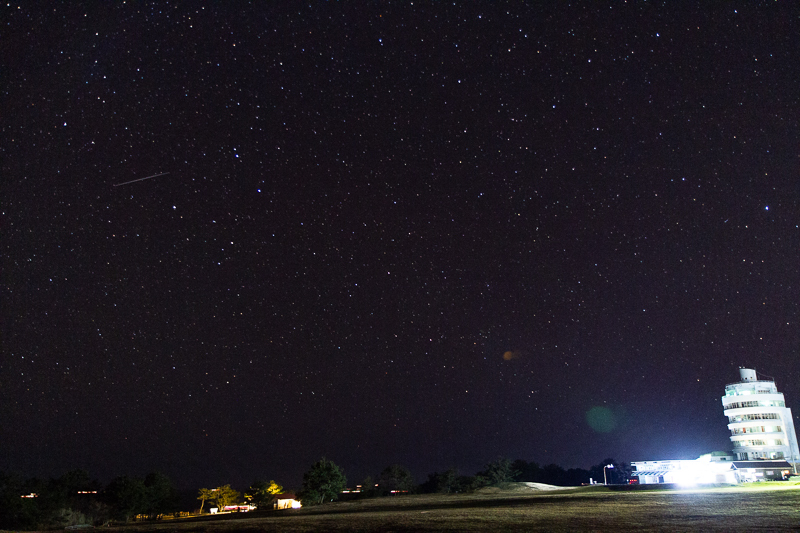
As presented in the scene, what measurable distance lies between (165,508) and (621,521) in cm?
7964

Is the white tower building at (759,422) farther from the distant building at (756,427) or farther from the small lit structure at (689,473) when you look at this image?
the small lit structure at (689,473)

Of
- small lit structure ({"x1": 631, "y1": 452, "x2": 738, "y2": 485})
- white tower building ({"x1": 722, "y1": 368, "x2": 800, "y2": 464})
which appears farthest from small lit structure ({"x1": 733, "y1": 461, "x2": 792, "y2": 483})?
white tower building ({"x1": 722, "y1": 368, "x2": 800, "y2": 464})

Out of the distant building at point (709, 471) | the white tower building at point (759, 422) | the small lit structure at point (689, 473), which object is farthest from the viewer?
the white tower building at point (759, 422)

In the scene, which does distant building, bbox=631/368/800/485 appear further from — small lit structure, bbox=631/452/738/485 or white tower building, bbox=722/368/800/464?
small lit structure, bbox=631/452/738/485

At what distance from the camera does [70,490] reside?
7938 cm

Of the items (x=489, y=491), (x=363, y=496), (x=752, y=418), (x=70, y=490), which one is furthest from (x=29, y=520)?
(x=752, y=418)

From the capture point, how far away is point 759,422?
85.9 meters

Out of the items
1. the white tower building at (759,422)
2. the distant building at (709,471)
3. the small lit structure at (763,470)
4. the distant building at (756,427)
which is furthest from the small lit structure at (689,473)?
the white tower building at (759,422)

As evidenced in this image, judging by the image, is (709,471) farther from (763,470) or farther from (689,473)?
(763,470)

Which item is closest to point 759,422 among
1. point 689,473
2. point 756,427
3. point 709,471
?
point 756,427

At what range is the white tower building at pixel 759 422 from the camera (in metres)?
84.1

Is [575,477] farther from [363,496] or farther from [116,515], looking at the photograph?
[116,515]

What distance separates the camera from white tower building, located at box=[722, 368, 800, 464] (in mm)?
84125

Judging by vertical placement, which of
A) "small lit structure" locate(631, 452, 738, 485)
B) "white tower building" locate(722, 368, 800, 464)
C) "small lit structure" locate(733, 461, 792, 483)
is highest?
"white tower building" locate(722, 368, 800, 464)
